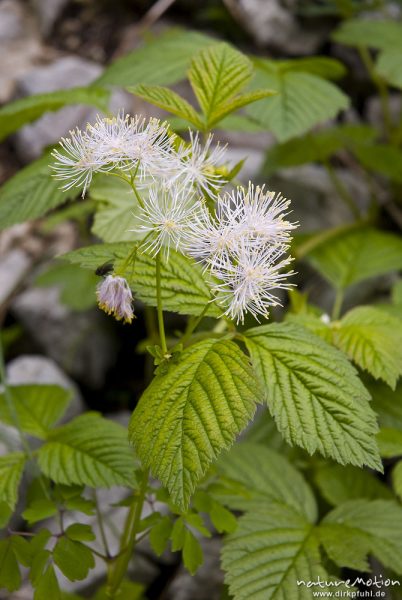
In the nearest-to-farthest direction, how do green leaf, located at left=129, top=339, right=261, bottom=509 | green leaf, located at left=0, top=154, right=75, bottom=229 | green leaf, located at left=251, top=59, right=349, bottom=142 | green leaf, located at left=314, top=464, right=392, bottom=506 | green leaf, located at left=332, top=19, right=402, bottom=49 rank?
green leaf, located at left=129, top=339, right=261, bottom=509
green leaf, located at left=0, top=154, right=75, bottom=229
green leaf, located at left=314, top=464, right=392, bottom=506
green leaf, located at left=251, top=59, right=349, bottom=142
green leaf, located at left=332, top=19, right=402, bottom=49

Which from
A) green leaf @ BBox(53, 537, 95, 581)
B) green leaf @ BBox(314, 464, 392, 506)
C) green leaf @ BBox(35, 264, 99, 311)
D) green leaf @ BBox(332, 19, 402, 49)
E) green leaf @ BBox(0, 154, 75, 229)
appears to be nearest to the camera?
green leaf @ BBox(53, 537, 95, 581)

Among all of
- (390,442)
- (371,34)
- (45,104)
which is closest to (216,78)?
(45,104)

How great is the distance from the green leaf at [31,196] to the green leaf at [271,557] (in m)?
0.76

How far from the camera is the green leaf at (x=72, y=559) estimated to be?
1067mm

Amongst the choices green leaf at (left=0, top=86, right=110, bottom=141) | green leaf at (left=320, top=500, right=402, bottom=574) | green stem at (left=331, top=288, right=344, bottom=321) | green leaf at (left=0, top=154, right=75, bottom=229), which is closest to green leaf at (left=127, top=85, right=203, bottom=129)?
green leaf at (left=0, top=154, right=75, bottom=229)

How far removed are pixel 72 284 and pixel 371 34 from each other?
143 cm

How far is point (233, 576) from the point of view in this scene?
3.77ft

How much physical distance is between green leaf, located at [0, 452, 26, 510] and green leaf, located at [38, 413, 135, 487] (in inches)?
1.6

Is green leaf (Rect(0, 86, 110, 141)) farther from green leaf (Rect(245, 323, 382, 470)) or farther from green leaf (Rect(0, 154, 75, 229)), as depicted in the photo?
green leaf (Rect(245, 323, 382, 470))

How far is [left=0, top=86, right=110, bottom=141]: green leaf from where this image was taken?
5.15ft

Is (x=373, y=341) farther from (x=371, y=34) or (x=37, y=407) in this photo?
(x=371, y=34)

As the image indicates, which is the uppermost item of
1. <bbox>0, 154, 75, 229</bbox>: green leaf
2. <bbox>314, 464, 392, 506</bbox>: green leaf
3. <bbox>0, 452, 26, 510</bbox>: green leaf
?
<bbox>0, 154, 75, 229</bbox>: green leaf

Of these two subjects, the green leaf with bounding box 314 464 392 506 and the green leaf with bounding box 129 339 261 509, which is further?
the green leaf with bounding box 314 464 392 506

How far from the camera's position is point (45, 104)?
1567 mm
